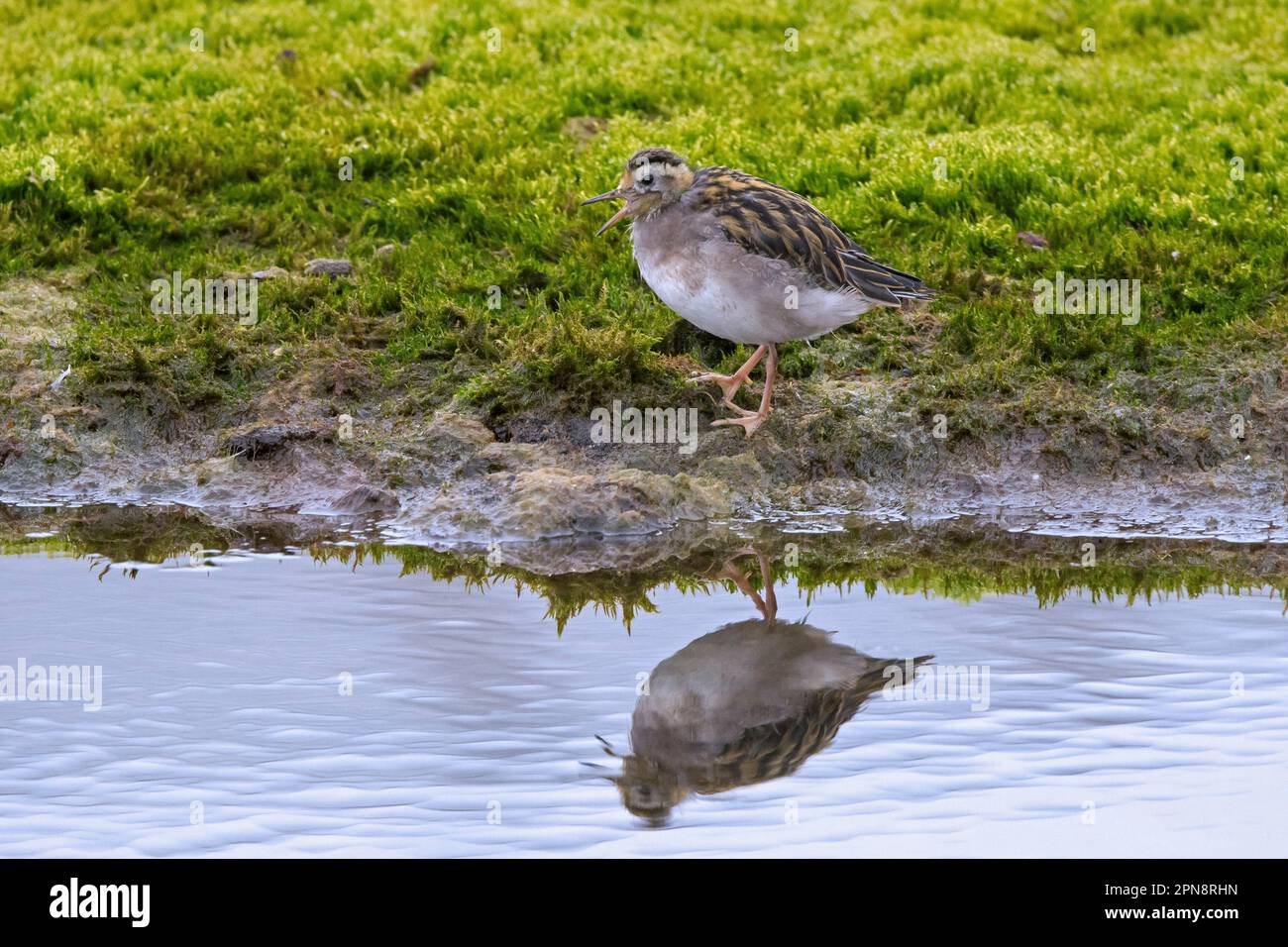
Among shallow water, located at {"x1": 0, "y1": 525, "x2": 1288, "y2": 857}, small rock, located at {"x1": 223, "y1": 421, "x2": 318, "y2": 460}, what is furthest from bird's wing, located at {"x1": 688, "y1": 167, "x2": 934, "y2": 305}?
small rock, located at {"x1": 223, "y1": 421, "x2": 318, "y2": 460}

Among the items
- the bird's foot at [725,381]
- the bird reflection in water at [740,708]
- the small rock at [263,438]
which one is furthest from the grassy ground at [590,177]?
the bird reflection in water at [740,708]

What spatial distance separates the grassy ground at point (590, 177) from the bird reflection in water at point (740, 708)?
124 inches

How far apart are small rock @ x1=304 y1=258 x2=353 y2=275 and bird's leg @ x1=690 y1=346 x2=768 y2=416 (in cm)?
→ 301

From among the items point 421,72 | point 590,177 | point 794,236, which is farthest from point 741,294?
point 421,72

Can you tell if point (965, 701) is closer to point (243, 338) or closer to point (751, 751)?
point (751, 751)

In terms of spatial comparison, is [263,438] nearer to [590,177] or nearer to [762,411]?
[762,411]

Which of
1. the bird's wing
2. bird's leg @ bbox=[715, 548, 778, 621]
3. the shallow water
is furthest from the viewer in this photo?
the bird's wing

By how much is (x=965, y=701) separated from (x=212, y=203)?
27.2ft

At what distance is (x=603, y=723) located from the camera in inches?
270

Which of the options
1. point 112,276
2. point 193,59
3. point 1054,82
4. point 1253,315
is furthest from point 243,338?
point 1054,82

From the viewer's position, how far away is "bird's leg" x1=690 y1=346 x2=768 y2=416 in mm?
10547

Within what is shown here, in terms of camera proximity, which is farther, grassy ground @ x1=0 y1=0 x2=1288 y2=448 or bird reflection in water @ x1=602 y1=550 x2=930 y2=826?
grassy ground @ x1=0 y1=0 x2=1288 y2=448

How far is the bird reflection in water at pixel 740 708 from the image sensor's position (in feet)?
21.0

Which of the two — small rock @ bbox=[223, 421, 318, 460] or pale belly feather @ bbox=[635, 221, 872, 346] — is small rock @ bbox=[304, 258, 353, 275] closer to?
small rock @ bbox=[223, 421, 318, 460]
